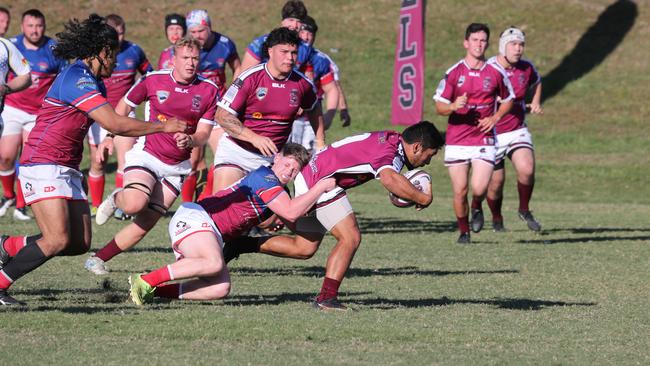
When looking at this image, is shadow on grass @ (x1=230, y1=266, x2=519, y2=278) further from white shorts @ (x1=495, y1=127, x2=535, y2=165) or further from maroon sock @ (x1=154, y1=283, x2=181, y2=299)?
white shorts @ (x1=495, y1=127, x2=535, y2=165)

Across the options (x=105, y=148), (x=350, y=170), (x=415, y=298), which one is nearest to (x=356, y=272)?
(x=415, y=298)

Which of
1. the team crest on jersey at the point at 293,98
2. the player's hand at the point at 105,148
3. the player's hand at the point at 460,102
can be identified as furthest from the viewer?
the player's hand at the point at 460,102

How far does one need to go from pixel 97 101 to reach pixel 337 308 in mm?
2235

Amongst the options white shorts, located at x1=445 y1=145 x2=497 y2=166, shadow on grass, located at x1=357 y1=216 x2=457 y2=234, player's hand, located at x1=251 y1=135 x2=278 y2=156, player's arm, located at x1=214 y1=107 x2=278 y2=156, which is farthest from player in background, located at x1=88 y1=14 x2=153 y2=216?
player's hand, located at x1=251 y1=135 x2=278 y2=156

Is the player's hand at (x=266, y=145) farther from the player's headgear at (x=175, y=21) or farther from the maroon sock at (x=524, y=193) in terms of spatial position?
the maroon sock at (x=524, y=193)

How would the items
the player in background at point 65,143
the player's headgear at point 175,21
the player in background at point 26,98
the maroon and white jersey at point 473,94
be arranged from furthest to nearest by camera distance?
the player's headgear at point 175,21
the player in background at point 26,98
the maroon and white jersey at point 473,94
the player in background at point 65,143

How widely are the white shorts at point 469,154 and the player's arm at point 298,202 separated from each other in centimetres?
586

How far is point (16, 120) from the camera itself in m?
14.8

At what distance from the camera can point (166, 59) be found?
1414 centimetres

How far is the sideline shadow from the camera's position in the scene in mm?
31469

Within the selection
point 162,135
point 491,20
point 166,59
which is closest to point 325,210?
point 162,135

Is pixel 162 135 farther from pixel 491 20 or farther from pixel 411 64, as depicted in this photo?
pixel 491 20

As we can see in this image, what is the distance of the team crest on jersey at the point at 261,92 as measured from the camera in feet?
35.1

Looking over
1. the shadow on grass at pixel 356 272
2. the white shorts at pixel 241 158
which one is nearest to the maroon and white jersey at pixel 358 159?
the white shorts at pixel 241 158
